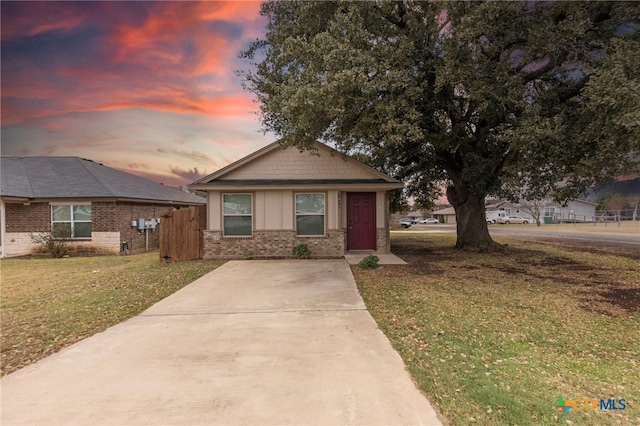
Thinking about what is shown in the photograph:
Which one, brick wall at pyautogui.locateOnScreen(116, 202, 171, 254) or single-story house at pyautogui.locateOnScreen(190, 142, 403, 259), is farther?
brick wall at pyautogui.locateOnScreen(116, 202, 171, 254)

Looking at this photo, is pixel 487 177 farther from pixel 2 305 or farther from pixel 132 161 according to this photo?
pixel 132 161

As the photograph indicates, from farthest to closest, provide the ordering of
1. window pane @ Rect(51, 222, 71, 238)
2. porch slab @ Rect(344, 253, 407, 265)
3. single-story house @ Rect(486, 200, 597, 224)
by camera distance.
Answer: single-story house @ Rect(486, 200, 597, 224) → window pane @ Rect(51, 222, 71, 238) → porch slab @ Rect(344, 253, 407, 265)

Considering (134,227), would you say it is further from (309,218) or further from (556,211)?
(556,211)

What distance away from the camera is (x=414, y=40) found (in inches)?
357

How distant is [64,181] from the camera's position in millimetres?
15344

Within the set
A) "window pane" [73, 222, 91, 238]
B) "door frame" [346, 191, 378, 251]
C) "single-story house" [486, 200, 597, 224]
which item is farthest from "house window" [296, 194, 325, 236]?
"single-story house" [486, 200, 597, 224]

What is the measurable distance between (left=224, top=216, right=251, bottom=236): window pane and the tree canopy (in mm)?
3954

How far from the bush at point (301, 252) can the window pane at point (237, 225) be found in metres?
2.01

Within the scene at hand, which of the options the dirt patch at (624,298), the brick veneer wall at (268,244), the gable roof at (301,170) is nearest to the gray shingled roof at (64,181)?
the brick veneer wall at (268,244)

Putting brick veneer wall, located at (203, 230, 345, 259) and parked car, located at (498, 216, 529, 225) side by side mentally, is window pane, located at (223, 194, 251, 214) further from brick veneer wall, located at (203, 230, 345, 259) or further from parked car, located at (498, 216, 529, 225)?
parked car, located at (498, 216, 529, 225)

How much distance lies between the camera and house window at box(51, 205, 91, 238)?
560 inches

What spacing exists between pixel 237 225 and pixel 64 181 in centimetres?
1098

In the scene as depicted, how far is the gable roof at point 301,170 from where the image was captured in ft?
37.8

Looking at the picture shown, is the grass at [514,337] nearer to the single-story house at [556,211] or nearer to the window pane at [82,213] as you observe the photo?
the window pane at [82,213]
